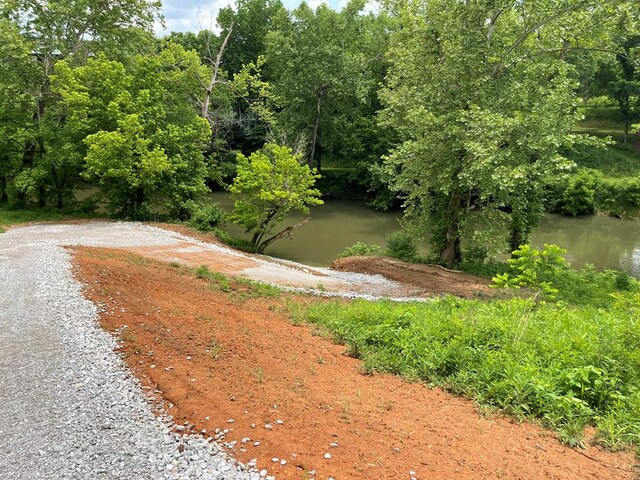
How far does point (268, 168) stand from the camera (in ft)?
58.7

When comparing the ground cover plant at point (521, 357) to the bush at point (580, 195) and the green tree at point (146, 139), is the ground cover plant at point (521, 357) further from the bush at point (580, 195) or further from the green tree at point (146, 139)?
the bush at point (580, 195)

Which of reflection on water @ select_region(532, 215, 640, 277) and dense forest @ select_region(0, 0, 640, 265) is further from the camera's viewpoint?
reflection on water @ select_region(532, 215, 640, 277)

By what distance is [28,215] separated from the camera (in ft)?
63.3

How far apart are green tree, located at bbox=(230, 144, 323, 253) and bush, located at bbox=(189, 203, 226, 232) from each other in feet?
6.03

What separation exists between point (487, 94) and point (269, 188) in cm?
933

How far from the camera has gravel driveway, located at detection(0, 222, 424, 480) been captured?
12.3 ft

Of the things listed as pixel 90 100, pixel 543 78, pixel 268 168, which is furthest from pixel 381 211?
pixel 90 100

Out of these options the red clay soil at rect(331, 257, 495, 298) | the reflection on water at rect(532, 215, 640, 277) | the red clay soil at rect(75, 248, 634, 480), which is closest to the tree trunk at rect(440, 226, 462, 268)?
the red clay soil at rect(331, 257, 495, 298)

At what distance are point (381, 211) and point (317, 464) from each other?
3123cm

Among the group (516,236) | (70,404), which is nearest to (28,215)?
(70,404)

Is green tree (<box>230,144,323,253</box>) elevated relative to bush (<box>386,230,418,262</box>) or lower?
elevated

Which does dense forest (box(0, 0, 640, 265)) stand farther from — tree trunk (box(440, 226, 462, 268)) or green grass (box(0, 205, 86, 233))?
green grass (box(0, 205, 86, 233))

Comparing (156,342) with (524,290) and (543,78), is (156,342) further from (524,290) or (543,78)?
(543,78)

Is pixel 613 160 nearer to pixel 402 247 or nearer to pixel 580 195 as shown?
pixel 580 195
